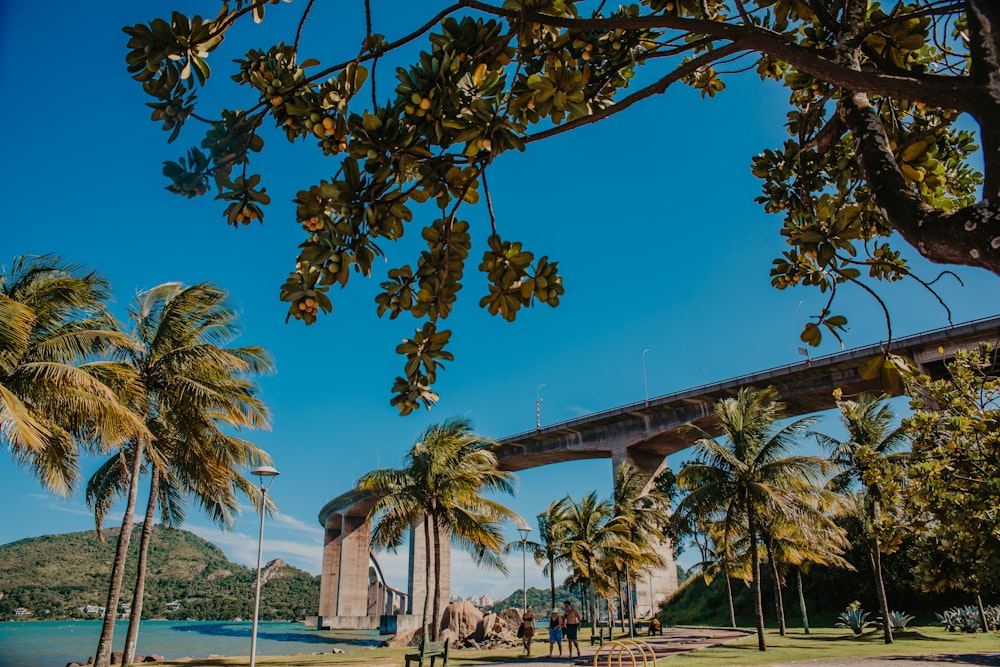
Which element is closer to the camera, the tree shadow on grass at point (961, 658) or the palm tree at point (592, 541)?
the tree shadow on grass at point (961, 658)

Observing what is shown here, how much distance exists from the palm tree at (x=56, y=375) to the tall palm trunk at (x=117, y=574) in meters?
1.47

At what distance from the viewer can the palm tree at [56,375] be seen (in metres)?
10.4

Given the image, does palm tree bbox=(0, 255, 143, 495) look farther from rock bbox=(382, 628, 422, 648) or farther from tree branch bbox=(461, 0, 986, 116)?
rock bbox=(382, 628, 422, 648)

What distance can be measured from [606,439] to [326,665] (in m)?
22.7

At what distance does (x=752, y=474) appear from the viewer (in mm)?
17547

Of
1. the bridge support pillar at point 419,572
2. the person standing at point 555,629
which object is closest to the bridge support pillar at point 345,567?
the bridge support pillar at point 419,572

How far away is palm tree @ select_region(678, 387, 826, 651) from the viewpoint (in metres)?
17.1

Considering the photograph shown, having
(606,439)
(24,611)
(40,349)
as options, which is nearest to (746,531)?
(606,439)

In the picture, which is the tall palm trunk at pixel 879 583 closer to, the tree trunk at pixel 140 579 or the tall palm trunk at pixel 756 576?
the tall palm trunk at pixel 756 576

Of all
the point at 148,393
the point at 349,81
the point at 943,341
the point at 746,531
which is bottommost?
the point at 746,531

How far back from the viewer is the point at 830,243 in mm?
2395

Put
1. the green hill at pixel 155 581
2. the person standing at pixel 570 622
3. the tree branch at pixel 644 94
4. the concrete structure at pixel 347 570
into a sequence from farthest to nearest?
the green hill at pixel 155 581 → the concrete structure at pixel 347 570 → the person standing at pixel 570 622 → the tree branch at pixel 644 94

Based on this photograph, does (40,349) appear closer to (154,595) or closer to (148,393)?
(148,393)

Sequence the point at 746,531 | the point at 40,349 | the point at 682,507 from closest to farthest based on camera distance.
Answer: the point at 40,349 → the point at 682,507 → the point at 746,531
